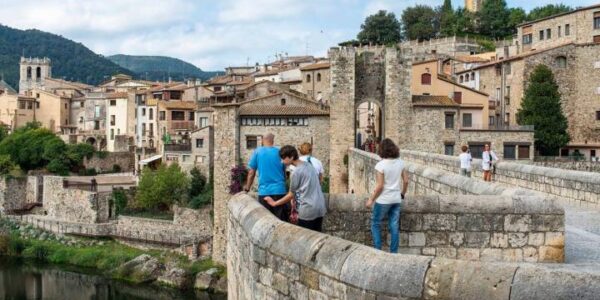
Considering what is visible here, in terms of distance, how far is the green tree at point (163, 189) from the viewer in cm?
5078

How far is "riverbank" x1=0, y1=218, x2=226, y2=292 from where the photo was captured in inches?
1523

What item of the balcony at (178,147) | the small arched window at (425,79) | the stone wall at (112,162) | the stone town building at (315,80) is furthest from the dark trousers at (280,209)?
the stone wall at (112,162)

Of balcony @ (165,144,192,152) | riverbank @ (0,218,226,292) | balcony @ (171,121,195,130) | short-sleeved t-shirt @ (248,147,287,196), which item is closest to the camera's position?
short-sleeved t-shirt @ (248,147,287,196)

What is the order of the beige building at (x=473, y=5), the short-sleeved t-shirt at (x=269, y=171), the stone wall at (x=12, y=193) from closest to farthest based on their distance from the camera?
the short-sleeved t-shirt at (x=269, y=171), the stone wall at (x=12, y=193), the beige building at (x=473, y=5)

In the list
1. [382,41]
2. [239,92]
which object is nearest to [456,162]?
[239,92]

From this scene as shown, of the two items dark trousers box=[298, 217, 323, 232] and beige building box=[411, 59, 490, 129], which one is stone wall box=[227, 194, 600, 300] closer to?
dark trousers box=[298, 217, 323, 232]

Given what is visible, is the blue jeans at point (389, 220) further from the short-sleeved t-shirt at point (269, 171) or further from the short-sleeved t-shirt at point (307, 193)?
the short-sleeved t-shirt at point (269, 171)

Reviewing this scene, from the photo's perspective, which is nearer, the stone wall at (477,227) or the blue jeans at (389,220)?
the blue jeans at (389,220)

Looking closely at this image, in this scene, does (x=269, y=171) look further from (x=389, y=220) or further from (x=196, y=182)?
(x=196, y=182)

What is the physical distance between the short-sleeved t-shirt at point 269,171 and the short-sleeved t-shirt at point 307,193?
70 centimetres

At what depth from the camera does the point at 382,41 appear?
91000 mm

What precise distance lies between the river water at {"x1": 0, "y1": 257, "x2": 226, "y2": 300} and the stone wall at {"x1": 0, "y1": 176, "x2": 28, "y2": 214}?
1362cm

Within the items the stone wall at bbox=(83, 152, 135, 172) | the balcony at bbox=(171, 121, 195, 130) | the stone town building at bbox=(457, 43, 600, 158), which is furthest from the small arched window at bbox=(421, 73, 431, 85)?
the stone wall at bbox=(83, 152, 135, 172)

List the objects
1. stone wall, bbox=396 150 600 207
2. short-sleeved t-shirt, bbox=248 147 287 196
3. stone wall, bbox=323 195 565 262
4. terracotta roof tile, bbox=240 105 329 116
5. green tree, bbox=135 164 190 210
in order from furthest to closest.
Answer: green tree, bbox=135 164 190 210 → terracotta roof tile, bbox=240 105 329 116 → stone wall, bbox=396 150 600 207 → short-sleeved t-shirt, bbox=248 147 287 196 → stone wall, bbox=323 195 565 262
